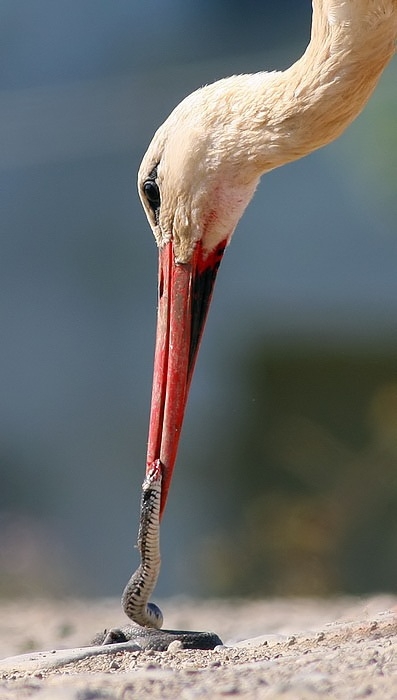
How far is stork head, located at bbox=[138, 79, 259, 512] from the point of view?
5344 millimetres

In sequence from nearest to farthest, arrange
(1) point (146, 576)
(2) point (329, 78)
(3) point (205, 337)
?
(1) point (146, 576), (2) point (329, 78), (3) point (205, 337)

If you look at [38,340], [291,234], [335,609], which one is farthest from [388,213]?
[335,609]

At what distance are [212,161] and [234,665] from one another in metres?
2.07

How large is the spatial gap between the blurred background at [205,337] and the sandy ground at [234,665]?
2.01 meters

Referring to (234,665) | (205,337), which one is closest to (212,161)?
(234,665)

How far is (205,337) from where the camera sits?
36.2 ft

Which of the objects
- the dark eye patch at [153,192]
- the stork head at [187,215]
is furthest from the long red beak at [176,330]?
the dark eye patch at [153,192]

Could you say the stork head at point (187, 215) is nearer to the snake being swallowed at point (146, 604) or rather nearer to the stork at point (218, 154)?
the stork at point (218, 154)

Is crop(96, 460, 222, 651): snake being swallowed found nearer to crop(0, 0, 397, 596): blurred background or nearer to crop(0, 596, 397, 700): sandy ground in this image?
crop(0, 596, 397, 700): sandy ground

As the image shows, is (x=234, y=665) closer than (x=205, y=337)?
Yes

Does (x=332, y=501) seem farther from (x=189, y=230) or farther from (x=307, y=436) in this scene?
(x=189, y=230)

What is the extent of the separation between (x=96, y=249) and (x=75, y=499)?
8.24ft

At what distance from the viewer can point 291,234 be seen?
11.5 meters

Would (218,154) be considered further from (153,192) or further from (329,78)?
(329,78)
